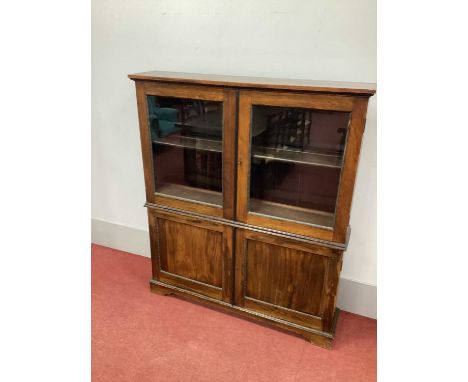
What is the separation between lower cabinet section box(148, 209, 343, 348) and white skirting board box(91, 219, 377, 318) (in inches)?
11.5

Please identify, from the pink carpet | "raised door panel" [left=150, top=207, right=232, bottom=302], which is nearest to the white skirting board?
the pink carpet

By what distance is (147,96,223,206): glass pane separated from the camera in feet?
6.53

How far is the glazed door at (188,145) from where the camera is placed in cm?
187

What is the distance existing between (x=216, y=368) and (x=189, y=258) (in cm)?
70

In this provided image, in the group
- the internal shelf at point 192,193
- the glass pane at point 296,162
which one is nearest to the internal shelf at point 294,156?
the glass pane at point 296,162

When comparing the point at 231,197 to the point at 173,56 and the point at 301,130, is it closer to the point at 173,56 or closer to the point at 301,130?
the point at 301,130

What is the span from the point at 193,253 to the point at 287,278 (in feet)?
2.13

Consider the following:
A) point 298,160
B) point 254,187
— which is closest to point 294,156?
point 298,160

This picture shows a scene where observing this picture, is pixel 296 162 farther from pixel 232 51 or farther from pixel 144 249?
pixel 144 249

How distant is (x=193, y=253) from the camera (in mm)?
2262

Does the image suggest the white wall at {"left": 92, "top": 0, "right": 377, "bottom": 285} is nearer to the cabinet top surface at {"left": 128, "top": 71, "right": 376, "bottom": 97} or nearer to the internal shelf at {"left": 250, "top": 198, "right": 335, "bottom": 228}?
the cabinet top surface at {"left": 128, "top": 71, "right": 376, "bottom": 97}

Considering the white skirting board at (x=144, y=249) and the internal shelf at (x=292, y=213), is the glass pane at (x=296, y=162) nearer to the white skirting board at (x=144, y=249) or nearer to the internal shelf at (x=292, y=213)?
the internal shelf at (x=292, y=213)

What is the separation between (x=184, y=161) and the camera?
2211mm
